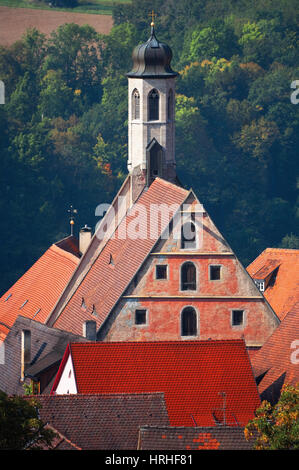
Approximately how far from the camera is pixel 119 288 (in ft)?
254

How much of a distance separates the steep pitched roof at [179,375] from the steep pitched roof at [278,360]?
1.33 metres

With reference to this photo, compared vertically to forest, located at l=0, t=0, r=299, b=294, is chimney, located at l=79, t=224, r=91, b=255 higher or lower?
lower

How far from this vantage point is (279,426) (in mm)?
54812

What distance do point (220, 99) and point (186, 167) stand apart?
11.4 meters

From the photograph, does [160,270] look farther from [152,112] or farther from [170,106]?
[170,106]

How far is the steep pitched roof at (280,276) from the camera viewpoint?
286 feet

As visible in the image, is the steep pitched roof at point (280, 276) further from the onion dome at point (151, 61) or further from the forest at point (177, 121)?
the forest at point (177, 121)

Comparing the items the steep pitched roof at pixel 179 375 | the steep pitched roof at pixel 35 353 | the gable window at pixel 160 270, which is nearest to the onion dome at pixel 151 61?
the gable window at pixel 160 270

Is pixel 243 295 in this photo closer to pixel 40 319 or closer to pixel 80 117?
pixel 40 319

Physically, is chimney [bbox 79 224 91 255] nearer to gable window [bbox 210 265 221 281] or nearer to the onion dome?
the onion dome

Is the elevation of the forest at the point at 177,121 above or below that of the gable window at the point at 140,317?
above

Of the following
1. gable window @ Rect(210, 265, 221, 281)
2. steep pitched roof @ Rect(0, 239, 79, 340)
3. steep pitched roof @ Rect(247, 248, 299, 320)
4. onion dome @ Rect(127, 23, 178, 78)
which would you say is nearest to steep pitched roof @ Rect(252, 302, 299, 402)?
gable window @ Rect(210, 265, 221, 281)

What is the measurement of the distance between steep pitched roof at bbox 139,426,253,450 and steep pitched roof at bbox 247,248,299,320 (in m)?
28.5

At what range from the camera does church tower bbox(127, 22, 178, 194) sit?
88312 millimetres
